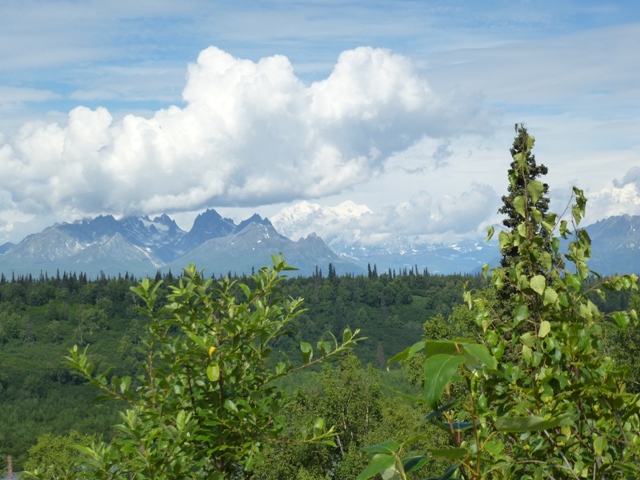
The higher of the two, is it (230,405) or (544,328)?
(544,328)

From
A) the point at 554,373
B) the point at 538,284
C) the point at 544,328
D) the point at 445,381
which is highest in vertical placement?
the point at 538,284

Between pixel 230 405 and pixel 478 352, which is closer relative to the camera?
pixel 478 352

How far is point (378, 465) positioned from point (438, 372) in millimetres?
433

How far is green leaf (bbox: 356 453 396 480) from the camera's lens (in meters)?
2.29

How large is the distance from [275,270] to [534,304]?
2562mm

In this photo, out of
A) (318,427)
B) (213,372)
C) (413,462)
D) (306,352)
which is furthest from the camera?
(306,352)

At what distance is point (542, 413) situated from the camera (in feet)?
13.7

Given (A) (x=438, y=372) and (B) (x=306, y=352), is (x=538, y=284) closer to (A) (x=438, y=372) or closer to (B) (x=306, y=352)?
(B) (x=306, y=352)

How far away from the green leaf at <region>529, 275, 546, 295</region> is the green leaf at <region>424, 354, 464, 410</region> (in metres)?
2.51

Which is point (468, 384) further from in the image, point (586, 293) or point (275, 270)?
point (275, 270)

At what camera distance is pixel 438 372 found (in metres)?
2.07

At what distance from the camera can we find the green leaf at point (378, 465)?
229 cm

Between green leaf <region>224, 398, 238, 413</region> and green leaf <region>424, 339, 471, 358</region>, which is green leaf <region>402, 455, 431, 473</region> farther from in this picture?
green leaf <region>224, 398, 238, 413</region>

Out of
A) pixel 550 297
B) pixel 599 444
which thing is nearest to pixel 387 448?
pixel 599 444
